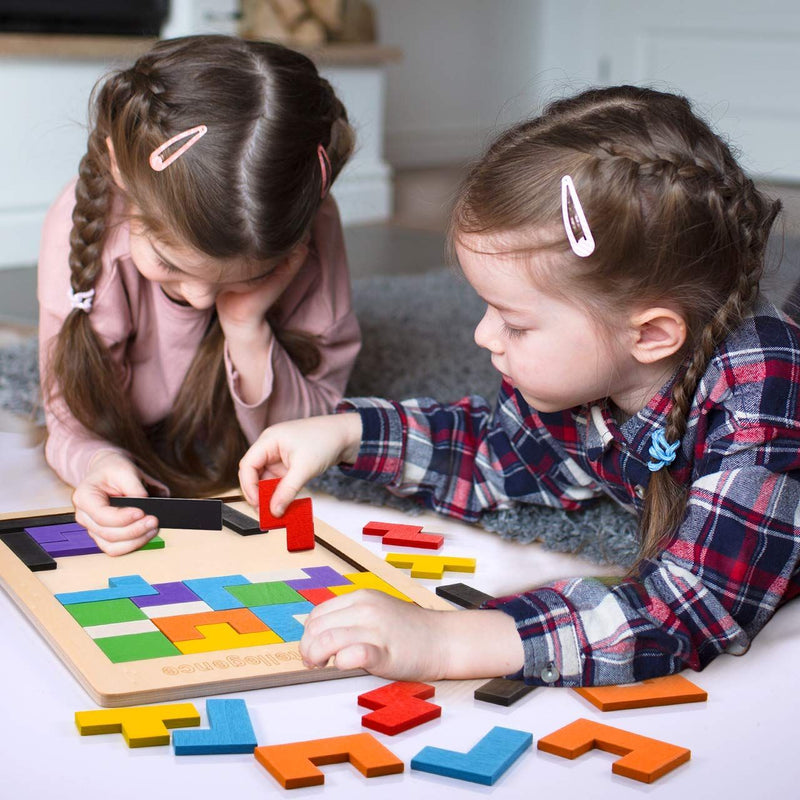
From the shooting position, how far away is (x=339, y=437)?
3.45 feet

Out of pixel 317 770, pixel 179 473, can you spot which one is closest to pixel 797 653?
pixel 317 770

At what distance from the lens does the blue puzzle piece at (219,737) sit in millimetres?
683

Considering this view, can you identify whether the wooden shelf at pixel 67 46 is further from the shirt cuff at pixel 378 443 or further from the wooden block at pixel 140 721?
the wooden block at pixel 140 721

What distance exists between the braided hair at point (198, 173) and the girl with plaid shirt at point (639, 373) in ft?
0.74

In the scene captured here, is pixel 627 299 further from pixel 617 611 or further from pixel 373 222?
pixel 373 222

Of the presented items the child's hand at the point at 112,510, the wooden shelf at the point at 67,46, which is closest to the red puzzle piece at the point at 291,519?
the child's hand at the point at 112,510

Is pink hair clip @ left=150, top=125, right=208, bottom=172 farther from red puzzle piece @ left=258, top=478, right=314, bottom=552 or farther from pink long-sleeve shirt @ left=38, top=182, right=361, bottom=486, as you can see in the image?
red puzzle piece @ left=258, top=478, right=314, bottom=552

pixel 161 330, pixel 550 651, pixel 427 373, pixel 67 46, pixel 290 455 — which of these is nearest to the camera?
pixel 550 651

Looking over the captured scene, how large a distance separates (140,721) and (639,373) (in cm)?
48

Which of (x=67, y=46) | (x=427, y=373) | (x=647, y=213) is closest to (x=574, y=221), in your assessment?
(x=647, y=213)

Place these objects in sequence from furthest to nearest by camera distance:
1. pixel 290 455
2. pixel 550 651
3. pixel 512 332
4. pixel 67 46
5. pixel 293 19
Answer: pixel 293 19, pixel 67 46, pixel 290 455, pixel 512 332, pixel 550 651

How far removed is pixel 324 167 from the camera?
1.12m

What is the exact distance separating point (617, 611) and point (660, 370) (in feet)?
0.74

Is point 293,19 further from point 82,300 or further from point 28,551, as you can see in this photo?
point 28,551
